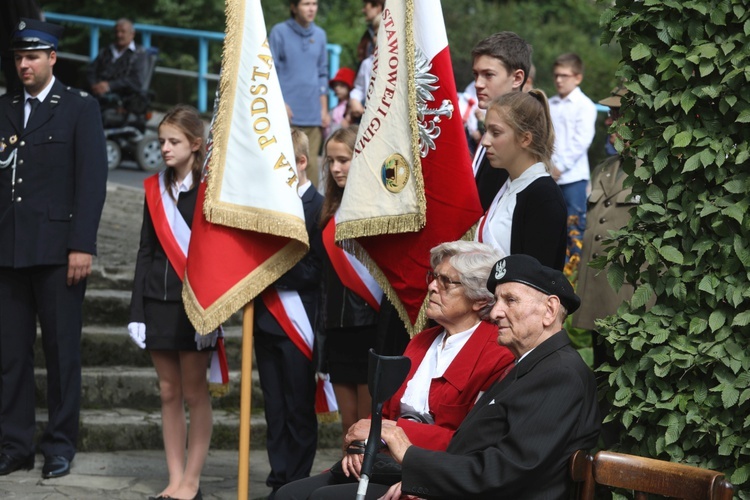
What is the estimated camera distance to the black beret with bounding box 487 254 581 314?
3.96 meters

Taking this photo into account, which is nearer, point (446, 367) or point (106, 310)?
point (446, 367)

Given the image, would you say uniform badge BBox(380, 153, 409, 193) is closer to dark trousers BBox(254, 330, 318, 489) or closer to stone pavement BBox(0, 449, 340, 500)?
dark trousers BBox(254, 330, 318, 489)

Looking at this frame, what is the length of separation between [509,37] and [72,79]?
12501mm

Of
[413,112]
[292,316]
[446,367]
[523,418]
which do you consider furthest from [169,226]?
[523,418]

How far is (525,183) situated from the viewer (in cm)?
484

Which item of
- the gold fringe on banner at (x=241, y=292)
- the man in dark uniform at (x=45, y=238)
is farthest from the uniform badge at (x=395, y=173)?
the man in dark uniform at (x=45, y=238)

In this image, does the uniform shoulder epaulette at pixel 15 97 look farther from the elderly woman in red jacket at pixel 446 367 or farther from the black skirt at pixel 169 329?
the elderly woman in red jacket at pixel 446 367

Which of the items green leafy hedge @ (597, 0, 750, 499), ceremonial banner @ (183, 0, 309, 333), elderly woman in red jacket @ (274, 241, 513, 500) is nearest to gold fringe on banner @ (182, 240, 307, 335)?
ceremonial banner @ (183, 0, 309, 333)

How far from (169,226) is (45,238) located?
804 mm

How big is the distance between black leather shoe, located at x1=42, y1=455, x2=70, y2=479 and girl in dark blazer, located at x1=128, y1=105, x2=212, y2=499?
2.16ft

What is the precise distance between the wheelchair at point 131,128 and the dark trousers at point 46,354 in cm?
746

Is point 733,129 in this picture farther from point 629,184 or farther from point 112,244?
point 112,244

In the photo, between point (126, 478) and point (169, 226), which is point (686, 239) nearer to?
point (169, 226)

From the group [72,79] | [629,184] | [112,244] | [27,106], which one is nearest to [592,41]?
[72,79]
